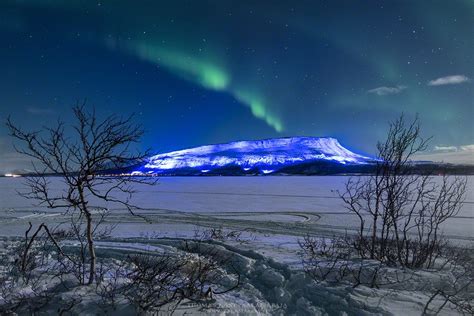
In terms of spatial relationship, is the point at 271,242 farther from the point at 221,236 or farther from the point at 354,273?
the point at 354,273

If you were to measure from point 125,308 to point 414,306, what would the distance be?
5.13m

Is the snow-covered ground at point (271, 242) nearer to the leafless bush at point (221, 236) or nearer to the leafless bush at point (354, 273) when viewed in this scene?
the leafless bush at point (221, 236)

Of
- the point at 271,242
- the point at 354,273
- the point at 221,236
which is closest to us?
the point at 354,273

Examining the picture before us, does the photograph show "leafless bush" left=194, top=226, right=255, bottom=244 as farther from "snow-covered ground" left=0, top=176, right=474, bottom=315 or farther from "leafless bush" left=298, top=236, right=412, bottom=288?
"leafless bush" left=298, top=236, right=412, bottom=288

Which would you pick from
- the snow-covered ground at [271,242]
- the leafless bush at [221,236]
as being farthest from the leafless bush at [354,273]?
the leafless bush at [221,236]

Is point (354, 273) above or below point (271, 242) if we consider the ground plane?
above

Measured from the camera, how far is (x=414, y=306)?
695 cm

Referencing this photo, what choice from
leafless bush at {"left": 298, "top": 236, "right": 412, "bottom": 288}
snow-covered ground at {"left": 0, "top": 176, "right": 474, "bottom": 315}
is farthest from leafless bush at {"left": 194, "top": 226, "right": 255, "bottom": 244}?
leafless bush at {"left": 298, "top": 236, "right": 412, "bottom": 288}

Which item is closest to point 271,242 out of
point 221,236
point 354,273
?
point 221,236

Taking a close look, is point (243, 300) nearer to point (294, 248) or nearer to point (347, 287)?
point (347, 287)

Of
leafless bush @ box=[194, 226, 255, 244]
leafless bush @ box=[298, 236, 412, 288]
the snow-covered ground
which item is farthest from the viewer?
leafless bush @ box=[194, 226, 255, 244]

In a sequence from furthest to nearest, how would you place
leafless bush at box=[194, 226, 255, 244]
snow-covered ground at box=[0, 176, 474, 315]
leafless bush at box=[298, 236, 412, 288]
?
leafless bush at box=[194, 226, 255, 244]
leafless bush at box=[298, 236, 412, 288]
snow-covered ground at box=[0, 176, 474, 315]

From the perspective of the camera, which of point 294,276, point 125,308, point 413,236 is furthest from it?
point 413,236

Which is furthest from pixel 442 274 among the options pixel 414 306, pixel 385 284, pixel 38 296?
pixel 38 296
